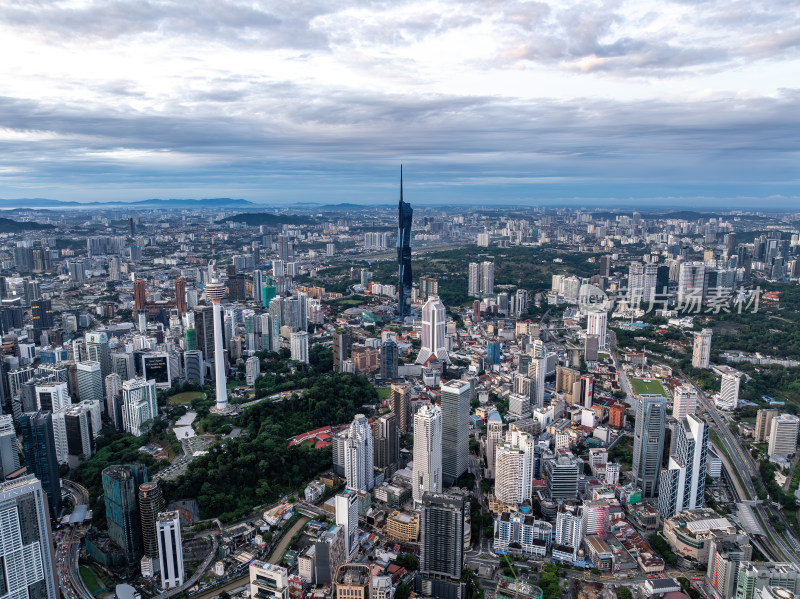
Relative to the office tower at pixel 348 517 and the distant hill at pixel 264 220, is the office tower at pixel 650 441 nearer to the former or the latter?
the office tower at pixel 348 517

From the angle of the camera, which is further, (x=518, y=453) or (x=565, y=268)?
(x=565, y=268)

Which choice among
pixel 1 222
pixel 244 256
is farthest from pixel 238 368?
pixel 1 222

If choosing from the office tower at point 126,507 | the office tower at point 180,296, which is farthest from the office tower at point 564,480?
the office tower at point 180,296

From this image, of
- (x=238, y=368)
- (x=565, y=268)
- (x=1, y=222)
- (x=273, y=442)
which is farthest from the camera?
(x=1, y=222)

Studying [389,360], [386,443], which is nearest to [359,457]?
[386,443]

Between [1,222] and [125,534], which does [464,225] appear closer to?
[1,222]
